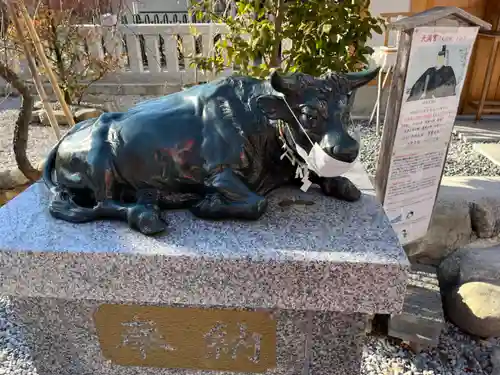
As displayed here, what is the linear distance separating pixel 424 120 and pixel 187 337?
1.79 meters

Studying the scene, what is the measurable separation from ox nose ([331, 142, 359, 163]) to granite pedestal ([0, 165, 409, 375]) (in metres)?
0.33

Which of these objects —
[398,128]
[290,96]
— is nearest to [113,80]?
[398,128]

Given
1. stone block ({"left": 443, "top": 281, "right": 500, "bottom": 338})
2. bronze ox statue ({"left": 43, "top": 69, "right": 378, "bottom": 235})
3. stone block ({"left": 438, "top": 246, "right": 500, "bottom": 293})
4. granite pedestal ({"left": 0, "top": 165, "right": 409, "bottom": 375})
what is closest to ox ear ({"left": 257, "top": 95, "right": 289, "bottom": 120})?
bronze ox statue ({"left": 43, "top": 69, "right": 378, "bottom": 235})

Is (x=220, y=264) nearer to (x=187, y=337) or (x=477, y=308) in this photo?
(x=187, y=337)

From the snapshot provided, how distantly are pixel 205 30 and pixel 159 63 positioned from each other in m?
0.98

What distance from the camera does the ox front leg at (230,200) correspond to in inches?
62.2

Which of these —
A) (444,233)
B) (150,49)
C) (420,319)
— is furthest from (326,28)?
(150,49)

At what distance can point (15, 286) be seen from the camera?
159cm

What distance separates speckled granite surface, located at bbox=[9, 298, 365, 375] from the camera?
165 centimetres

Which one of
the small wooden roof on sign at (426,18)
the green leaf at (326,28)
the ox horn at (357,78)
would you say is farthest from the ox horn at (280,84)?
the green leaf at (326,28)

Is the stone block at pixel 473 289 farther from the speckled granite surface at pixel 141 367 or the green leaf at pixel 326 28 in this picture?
the green leaf at pixel 326 28

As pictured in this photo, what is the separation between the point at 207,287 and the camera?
1.51 meters

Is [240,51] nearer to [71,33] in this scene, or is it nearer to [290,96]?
[290,96]

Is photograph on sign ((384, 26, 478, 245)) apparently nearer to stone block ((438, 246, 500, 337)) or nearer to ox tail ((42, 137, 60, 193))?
stone block ((438, 246, 500, 337))
